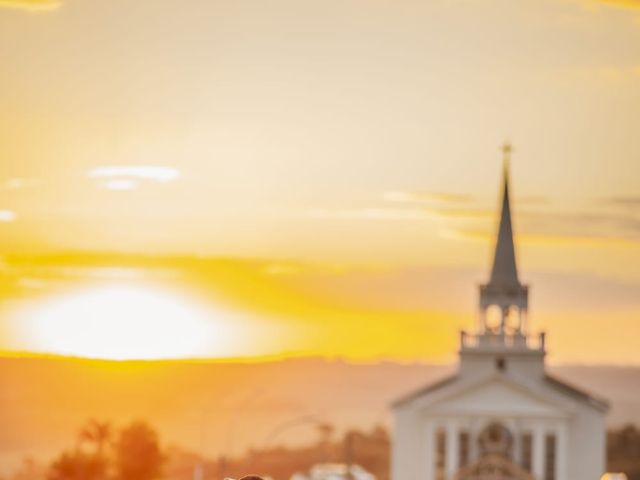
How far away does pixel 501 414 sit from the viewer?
7525 cm

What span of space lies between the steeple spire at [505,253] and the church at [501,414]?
0.19 feet

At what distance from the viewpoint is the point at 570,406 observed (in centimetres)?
7575

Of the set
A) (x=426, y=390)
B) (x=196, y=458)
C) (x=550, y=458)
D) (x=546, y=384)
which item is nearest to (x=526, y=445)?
(x=550, y=458)

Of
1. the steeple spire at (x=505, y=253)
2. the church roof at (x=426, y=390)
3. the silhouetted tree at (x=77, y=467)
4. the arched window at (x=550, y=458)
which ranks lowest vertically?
the silhouetted tree at (x=77, y=467)

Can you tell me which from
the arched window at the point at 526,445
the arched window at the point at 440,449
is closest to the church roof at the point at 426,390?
the arched window at the point at 440,449

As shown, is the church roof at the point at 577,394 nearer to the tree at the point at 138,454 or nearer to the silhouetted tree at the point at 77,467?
the tree at the point at 138,454

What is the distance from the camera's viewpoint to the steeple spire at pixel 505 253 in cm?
7600

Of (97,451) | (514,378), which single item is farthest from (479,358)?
(97,451)

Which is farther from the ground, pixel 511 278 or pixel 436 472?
pixel 511 278

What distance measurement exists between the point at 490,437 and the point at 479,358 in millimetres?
2345

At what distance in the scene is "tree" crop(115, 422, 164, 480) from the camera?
75300 millimetres

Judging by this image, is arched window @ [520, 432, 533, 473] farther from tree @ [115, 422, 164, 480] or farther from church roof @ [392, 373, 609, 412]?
tree @ [115, 422, 164, 480]

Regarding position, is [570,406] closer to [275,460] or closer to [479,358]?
[479,358]

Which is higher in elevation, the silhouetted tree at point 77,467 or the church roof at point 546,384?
the church roof at point 546,384
